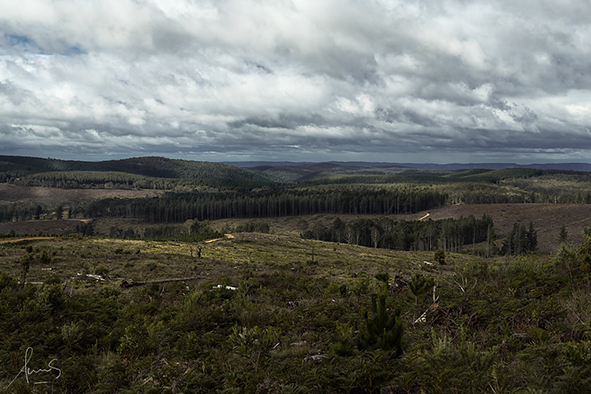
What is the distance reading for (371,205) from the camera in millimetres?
185625

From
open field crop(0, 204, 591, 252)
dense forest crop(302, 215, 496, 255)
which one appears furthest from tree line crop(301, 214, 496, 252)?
open field crop(0, 204, 591, 252)

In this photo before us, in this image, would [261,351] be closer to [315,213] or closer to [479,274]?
[479,274]

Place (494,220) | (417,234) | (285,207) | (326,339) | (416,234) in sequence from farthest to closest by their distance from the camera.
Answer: (285,207)
(494,220)
(416,234)
(417,234)
(326,339)

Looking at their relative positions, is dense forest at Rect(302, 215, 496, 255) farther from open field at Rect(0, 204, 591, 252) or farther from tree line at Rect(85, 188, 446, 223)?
tree line at Rect(85, 188, 446, 223)

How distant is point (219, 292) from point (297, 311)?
5.77m

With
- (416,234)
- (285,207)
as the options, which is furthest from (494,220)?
(285,207)

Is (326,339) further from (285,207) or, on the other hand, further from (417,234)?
(285,207)

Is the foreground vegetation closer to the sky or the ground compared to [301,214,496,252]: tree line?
closer to the sky

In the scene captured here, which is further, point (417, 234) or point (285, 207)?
point (285, 207)

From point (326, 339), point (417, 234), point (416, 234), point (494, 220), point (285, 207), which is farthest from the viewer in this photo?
point (285, 207)

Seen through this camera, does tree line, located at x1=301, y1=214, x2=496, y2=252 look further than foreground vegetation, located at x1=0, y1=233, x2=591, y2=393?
Yes

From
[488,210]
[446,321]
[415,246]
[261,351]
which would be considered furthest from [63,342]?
[488,210]

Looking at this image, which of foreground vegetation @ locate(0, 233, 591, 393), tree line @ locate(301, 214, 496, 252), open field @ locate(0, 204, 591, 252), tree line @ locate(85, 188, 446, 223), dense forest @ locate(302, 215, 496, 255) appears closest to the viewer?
foreground vegetation @ locate(0, 233, 591, 393)

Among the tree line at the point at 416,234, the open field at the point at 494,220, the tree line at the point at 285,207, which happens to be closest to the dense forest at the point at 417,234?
the tree line at the point at 416,234
